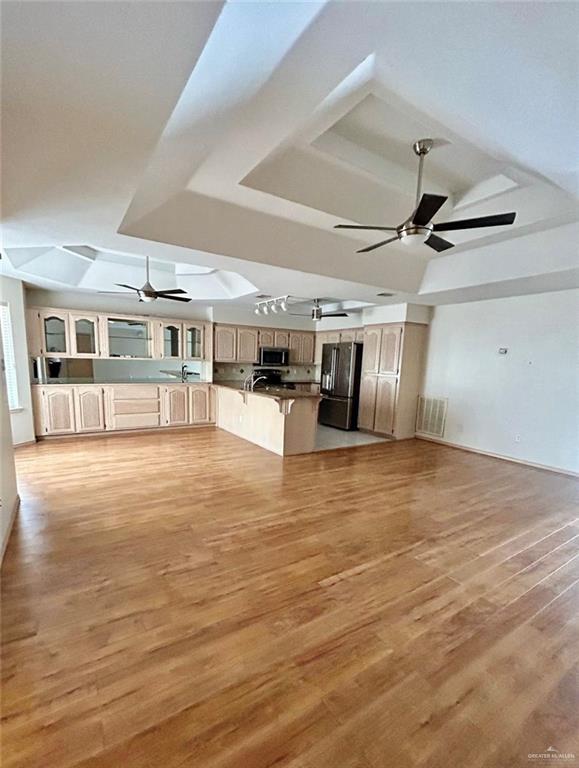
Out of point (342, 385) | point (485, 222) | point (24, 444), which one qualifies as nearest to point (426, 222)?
point (485, 222)

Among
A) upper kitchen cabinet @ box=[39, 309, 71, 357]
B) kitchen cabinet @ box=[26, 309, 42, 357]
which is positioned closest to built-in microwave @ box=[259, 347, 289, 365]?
upper kitchen cabinet @ box=[39, 309, 71, 357]

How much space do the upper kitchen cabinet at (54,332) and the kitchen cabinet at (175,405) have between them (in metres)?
1.85

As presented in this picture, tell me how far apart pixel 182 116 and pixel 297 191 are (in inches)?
59.7

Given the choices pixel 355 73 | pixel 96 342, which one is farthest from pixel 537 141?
pixel 96 342

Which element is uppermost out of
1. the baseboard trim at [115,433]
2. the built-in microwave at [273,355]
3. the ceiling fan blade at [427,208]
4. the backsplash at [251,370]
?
the ceiling fan blade at [427,208]

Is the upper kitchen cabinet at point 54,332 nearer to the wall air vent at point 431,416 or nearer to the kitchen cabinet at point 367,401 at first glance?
the kitchen cabinet at point 367,401

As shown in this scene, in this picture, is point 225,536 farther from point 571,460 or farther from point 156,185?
point 571,460

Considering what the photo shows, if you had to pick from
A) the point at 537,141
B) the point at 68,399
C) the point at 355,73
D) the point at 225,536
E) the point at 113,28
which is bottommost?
the point at 225,536

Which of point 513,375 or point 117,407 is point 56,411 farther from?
point 513,375

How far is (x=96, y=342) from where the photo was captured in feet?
19.6

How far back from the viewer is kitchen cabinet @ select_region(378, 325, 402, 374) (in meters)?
6.43

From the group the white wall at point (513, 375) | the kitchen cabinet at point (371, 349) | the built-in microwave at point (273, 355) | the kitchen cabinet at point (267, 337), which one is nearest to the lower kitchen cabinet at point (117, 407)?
the built-in microwave at point (273, 355)

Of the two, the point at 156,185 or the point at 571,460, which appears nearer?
the point at 156,185

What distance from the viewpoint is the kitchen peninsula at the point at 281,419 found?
5074 millimetres
